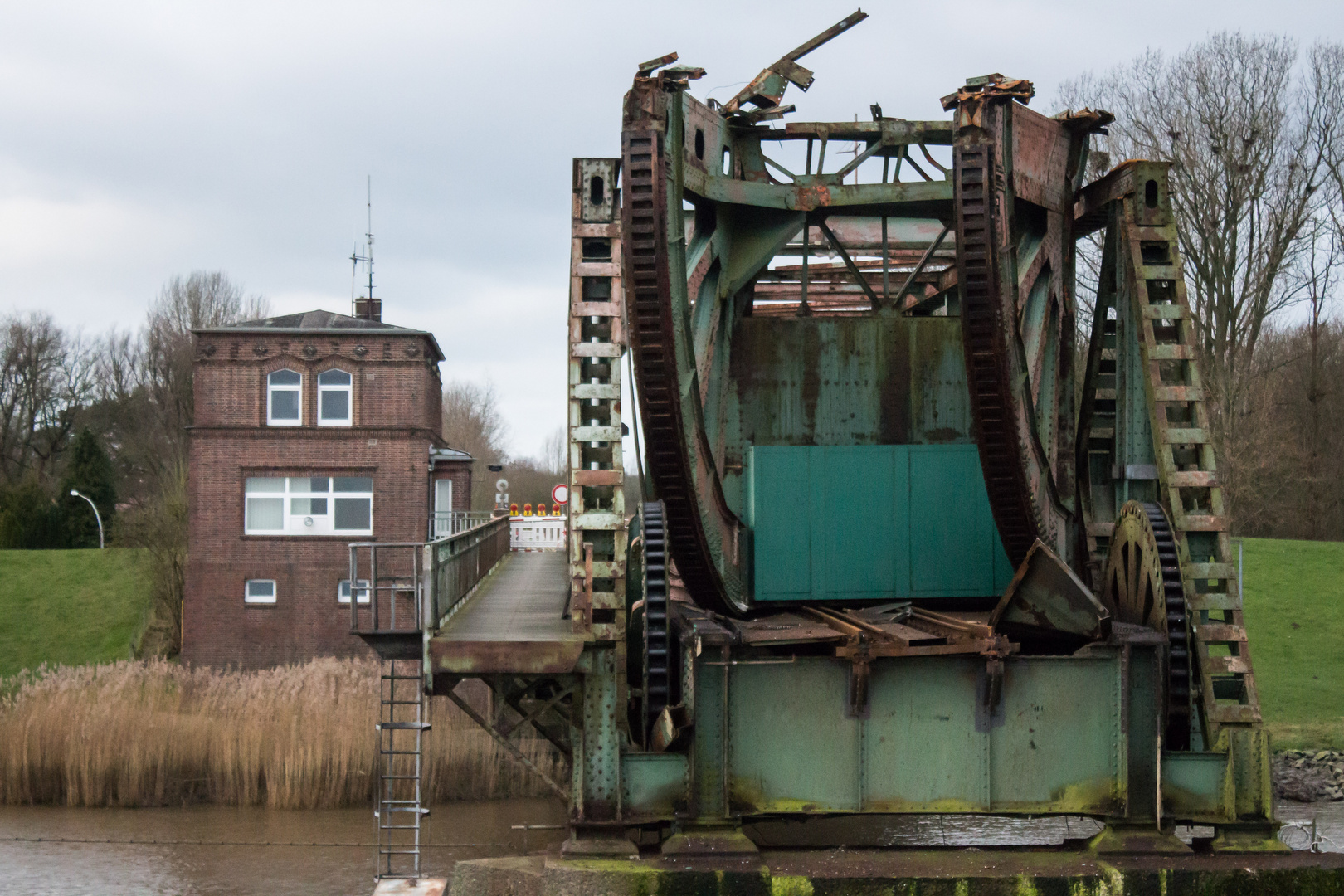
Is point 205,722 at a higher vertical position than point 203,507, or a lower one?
lower

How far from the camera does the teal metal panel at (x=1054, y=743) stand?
9422 mm

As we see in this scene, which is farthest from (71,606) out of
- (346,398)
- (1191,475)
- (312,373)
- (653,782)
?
(1191,475)

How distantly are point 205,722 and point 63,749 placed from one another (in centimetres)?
209

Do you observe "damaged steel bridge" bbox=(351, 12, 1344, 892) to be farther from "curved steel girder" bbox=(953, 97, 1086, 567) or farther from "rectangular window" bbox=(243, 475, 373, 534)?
"rectangular window" bbox=(243, 475, 373, 534)

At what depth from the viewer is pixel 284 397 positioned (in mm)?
36125

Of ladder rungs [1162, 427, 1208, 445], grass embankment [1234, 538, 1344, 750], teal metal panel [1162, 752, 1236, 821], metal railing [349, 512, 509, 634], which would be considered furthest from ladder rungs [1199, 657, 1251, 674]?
grass embankment [1234, 538, 1344, 750]

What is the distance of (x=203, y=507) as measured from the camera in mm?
35938

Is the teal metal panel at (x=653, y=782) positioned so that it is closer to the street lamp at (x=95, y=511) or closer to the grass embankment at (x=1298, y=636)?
the grass embankment at (x=1298, y=636)

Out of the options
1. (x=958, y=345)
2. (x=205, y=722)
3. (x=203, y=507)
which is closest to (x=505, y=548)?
(x=205, y=722)

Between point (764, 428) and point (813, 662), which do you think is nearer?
point (813, 662)

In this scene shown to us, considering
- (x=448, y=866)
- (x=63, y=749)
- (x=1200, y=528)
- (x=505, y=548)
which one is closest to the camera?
(x=1200, y=528)

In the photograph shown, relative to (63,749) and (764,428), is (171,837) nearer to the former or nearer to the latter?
(63,749)

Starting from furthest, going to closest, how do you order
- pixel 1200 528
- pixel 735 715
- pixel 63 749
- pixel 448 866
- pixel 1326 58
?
pixel 1326 58
pixel 63 749
pixel 448 866
pixel 1200 528
pixel 735 715

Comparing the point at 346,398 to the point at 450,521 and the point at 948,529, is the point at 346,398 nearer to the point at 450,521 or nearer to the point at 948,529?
the point at 450,521
